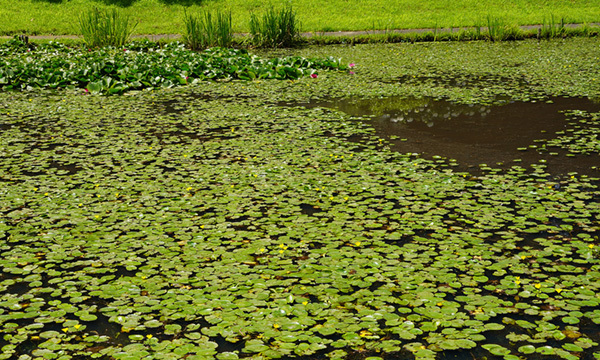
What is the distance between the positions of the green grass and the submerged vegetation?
13.3 metres

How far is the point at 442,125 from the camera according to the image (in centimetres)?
829

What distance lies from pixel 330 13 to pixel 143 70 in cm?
1276

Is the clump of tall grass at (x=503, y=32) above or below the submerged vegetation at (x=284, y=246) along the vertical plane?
above

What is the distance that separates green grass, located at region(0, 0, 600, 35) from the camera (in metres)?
21.1

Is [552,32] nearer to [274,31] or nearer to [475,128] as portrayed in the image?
[274,31]

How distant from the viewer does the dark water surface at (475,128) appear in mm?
6645

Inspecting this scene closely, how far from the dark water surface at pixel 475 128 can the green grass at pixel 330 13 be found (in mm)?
10621

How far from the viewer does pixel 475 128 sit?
26.4ft

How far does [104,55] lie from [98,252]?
11.6 m

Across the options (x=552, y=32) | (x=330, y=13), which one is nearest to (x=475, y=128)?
(x=552, y=32)

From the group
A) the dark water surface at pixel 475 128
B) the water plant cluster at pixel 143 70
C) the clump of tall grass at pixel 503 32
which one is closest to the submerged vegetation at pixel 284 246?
the dark water surface at pixel 475 128

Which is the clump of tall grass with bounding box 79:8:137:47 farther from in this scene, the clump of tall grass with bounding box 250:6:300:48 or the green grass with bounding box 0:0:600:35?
the green grass with bounding box 0:0:600:35

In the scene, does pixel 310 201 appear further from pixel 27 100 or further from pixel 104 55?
pixel 104 55

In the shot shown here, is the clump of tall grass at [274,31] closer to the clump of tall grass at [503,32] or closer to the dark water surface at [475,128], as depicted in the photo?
the clump of tall grass at [503,32]
